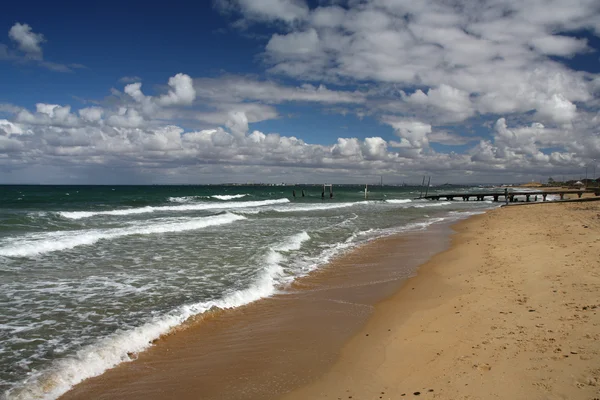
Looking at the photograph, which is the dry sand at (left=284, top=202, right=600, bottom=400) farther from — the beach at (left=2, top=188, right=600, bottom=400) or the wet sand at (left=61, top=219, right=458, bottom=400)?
the wet sand at (left=61, top=219, right=458, bottom=400)

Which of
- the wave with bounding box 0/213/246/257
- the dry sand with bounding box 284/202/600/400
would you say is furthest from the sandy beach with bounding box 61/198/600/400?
the wave with bounding box 0/213/246/257

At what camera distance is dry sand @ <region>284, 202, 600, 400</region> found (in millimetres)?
4156

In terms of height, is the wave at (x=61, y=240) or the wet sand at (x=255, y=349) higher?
the wave at (x=61, y=240)

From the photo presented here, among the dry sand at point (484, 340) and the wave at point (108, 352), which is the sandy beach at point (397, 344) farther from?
the wave at point (108, 352)

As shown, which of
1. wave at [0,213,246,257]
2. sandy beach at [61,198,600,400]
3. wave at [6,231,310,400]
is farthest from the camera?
wave at [0,213,246,257]

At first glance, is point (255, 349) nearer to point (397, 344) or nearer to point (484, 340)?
point (397, 344)

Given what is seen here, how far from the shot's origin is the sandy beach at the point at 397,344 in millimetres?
4344

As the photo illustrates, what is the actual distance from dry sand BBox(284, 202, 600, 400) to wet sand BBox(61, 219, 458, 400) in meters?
0.43

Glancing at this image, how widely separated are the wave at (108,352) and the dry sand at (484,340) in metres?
2.83

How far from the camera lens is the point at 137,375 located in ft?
16.5

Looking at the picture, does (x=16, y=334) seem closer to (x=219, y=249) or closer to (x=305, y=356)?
(x=305, y=356)

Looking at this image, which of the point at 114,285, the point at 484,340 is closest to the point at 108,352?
the point at 114,285

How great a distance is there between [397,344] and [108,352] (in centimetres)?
434

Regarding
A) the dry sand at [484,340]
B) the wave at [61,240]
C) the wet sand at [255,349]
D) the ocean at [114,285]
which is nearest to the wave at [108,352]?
the ocean at [114,285]
